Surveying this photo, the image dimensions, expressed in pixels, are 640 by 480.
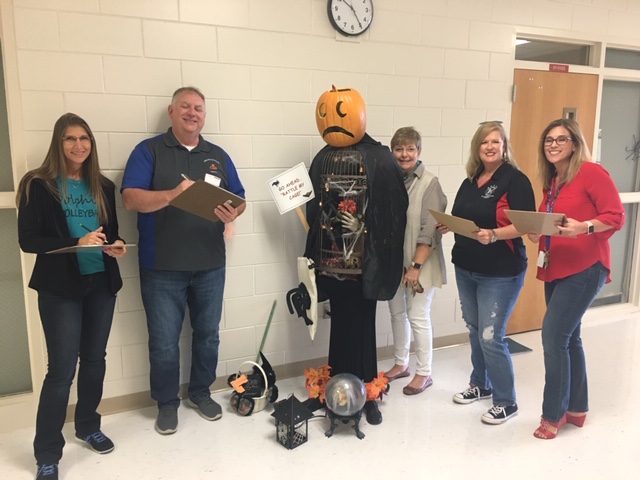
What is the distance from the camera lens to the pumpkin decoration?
94.0 inches

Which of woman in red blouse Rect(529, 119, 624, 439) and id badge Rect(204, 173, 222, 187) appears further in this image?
id badge Rect(204, 173, 222, 187)

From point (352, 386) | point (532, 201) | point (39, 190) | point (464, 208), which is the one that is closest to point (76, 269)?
point (39, 190)

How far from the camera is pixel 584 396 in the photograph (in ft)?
8.18

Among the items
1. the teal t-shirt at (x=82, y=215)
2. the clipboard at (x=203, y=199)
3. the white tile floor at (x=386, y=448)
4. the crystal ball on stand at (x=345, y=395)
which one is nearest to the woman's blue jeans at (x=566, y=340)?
the white tile floor at (x=386, y=448)

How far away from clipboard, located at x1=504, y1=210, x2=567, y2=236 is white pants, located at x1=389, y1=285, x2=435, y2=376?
80 centimetres

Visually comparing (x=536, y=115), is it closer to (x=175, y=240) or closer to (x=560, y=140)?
(x=560, y=140)

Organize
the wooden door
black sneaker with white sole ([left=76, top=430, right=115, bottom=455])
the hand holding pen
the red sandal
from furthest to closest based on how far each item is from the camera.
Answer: the wooden door
the red sandal
black sneaker with white sole ([left=76, top=430, right=115, bottom=455])
the hand holding pen

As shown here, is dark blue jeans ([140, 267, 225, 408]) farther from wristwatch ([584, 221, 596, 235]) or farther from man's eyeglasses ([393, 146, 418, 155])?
wristwatch ([584, 221, 596, 235])

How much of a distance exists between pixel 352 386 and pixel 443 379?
3.09 feet

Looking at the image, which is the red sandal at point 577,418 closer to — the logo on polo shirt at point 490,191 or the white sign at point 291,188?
the logo on polo shirt at point 490,191

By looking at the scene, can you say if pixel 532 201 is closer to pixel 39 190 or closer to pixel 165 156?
pixel 165 156

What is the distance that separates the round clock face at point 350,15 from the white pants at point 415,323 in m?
1.51

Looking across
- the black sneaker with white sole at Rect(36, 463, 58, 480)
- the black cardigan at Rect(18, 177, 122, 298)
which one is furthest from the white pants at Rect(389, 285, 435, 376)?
the black sneaker with white sole at Rect(36, 463, 58, 480)

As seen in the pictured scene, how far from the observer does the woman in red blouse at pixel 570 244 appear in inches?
85.4
